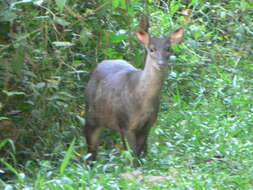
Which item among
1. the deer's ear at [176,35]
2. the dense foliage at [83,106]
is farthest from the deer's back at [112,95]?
the deer's ear at [176,35]

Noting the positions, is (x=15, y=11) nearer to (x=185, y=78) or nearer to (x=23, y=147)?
(x=23, y=147)

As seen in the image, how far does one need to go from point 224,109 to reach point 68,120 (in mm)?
2392

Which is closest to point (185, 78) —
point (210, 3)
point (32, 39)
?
point (210, 3)

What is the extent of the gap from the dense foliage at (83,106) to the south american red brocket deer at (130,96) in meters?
0.25

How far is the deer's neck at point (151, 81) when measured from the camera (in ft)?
26.3

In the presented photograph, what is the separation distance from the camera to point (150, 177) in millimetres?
6941

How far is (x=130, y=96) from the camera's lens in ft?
26.9

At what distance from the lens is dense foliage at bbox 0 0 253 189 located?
719cm

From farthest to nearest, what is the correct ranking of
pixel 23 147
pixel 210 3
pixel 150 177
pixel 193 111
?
pixel 210 3
pixel 193 111
pixel 23 147
pixel 150 177

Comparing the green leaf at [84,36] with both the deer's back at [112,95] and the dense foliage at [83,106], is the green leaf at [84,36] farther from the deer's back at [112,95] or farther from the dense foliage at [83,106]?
Answer: the deer's back at [112,95]

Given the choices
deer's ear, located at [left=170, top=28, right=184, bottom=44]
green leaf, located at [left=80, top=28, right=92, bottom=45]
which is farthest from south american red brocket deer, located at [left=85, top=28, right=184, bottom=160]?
green leaf, located at [left=80, top=28, right=92, bottom=45]

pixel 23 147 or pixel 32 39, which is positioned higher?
pixel 32 39

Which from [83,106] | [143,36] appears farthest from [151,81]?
[83,106]

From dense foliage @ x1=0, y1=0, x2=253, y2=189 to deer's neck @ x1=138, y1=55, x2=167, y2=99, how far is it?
2.13 ft
